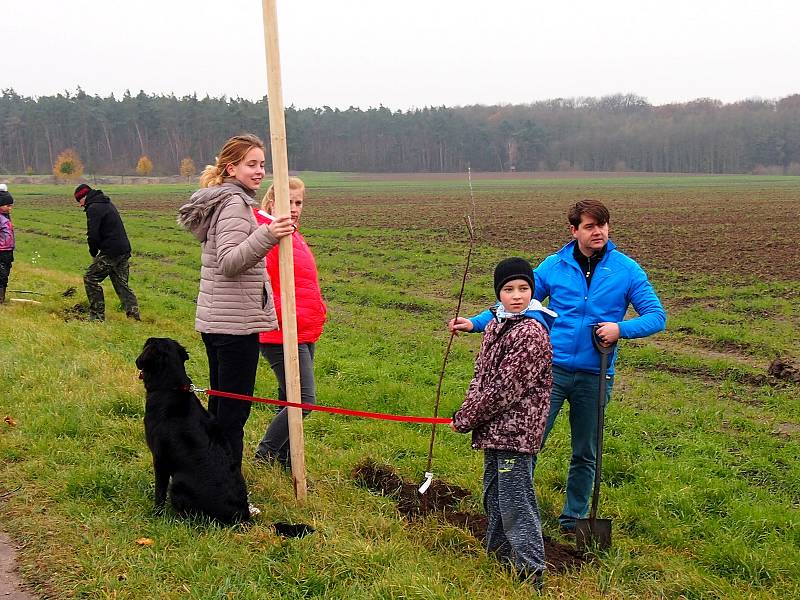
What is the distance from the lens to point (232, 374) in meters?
4.37

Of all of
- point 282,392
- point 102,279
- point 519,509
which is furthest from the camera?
point 102,279

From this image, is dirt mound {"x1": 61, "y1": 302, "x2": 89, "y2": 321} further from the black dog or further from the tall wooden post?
the tall wooden post

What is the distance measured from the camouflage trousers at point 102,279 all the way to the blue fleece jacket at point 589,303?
26.2ft

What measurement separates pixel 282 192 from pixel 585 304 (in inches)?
77.2

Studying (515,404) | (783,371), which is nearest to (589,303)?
(515,404)

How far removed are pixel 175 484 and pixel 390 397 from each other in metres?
3.67

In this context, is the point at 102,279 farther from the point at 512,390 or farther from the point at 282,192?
the point at 512,390

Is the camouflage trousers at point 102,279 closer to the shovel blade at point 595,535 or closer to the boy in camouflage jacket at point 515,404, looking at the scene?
the boy in camouflage jacket at point 515,404

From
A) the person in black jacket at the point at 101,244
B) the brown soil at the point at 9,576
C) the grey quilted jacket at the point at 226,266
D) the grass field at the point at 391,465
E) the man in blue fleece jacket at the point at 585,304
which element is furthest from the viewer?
the person in black jacket at the point at 101,244

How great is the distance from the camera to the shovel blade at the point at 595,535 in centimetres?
432

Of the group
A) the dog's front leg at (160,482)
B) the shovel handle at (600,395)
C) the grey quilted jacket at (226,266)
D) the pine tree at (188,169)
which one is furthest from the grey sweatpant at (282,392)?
the pine tree at (188,169)

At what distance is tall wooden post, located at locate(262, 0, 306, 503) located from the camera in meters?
4.13

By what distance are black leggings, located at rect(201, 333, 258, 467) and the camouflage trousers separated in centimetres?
694

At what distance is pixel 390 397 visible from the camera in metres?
Result: 7.62
